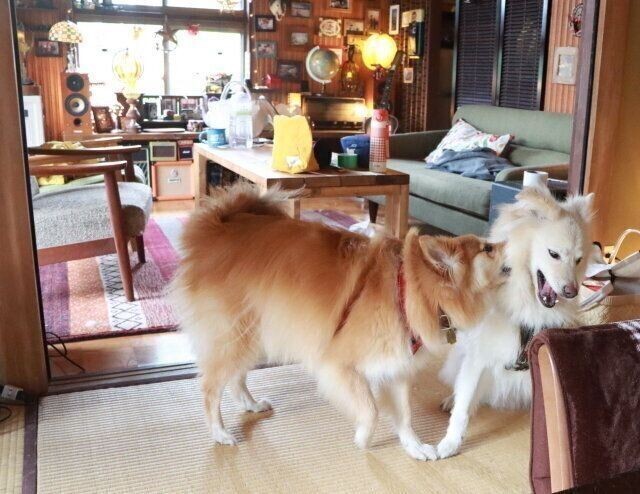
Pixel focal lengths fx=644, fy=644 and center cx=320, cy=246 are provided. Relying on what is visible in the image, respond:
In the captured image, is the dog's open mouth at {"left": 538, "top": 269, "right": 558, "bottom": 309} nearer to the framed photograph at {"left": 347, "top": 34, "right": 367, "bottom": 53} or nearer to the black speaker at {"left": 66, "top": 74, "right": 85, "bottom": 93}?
the black speaker at {"left": 66, "top": 74, "right": 85, "bottom": 93}

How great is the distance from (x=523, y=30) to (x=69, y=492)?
15.9 feet

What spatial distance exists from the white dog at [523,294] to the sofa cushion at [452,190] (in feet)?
6.89

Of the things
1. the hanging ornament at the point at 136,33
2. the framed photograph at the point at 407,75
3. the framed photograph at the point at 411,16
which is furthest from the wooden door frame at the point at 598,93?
the hanging ornament at the point at 136,33

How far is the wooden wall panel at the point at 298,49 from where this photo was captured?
21.9ft

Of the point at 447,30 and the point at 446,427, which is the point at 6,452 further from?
the point at 447,30

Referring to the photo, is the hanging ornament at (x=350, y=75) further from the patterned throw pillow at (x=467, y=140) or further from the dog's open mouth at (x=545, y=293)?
the dog's open mouth at (x=545, y=293)

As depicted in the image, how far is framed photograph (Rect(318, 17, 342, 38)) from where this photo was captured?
6.77 m

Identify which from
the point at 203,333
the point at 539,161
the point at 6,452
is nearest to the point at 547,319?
the point at 203,333

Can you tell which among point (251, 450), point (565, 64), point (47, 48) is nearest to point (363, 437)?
point (251, 450)

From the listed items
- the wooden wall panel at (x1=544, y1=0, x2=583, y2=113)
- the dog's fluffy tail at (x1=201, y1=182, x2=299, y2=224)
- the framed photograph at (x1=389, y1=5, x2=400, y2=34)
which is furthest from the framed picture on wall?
the dog's fluffy tail at (x1=201, y1=182, x2=299, y2=224)

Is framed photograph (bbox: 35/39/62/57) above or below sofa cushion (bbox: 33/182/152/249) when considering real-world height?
above

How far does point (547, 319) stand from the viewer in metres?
1.86

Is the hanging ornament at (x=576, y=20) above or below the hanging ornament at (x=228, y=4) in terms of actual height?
below

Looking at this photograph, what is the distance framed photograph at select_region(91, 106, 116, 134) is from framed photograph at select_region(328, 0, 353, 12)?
8.35ft
